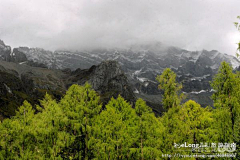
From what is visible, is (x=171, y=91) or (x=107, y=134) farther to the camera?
(x=171, y=91)

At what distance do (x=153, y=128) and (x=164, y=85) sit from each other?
33.6 feet

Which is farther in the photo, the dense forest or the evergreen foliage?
the evergreen foliage

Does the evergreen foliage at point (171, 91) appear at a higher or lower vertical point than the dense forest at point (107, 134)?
higher

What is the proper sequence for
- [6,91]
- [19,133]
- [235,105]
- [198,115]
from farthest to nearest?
1. [6,91]
2. [198,115]
3. [19,133]
4. [235,105]

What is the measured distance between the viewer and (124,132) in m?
21.6

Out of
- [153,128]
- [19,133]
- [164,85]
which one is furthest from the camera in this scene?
[164,85]

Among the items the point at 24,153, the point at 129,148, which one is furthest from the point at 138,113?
the point at 24,153

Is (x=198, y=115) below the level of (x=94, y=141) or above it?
above

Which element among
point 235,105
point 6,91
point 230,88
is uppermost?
point 230,88

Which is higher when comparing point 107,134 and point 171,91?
point 171,91

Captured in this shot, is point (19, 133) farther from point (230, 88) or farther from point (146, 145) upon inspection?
point (230, 88)

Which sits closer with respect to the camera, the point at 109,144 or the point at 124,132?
the point at 109,144

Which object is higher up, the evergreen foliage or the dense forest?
the evergreen foliage

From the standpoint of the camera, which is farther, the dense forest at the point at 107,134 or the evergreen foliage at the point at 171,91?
the evergreen foliage at the point at 171,91
